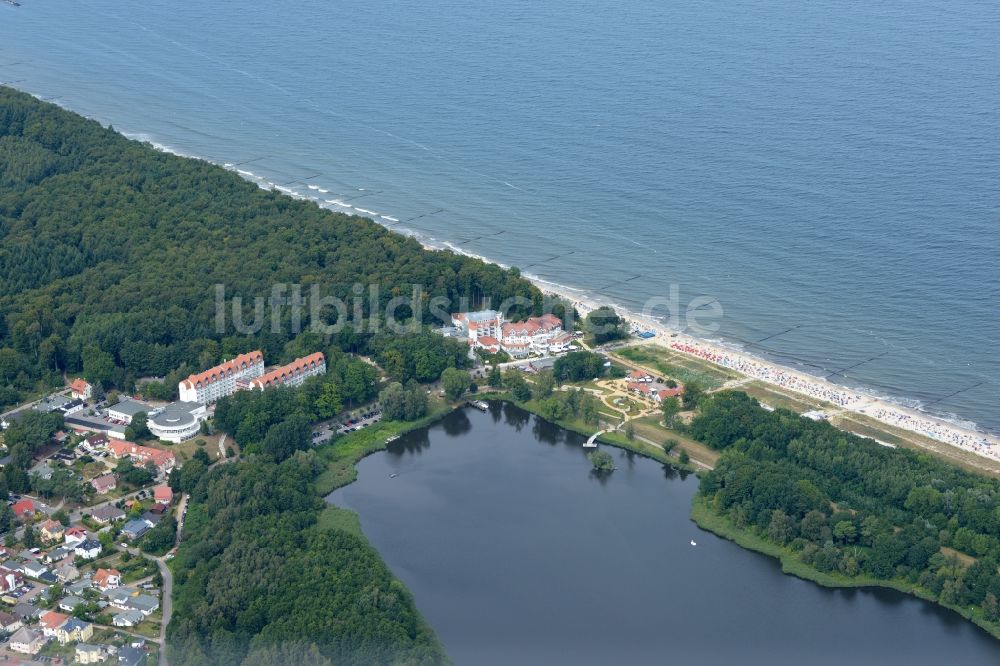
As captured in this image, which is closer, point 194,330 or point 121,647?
point 121,647

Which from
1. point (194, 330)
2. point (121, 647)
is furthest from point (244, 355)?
point (121, 647)

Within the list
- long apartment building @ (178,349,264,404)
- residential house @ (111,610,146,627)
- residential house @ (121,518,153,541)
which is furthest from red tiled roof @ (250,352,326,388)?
residential house @ (111,610,146,627)

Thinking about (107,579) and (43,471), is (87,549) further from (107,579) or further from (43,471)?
(43,471)

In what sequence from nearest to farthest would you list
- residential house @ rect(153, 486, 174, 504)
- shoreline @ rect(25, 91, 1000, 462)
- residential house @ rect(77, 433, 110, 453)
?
1. residential house @ rect(153, 486, 174, 504)
2. residential house @ rect(77, 433, 110, 453)
3. shoreline @ rect(25, 91, 1000, 462)

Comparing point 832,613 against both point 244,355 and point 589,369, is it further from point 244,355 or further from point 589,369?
point 244,355

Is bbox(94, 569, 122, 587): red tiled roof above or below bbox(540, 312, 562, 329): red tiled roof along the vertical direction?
below

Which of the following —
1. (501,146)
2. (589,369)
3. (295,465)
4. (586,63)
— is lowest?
(295,465)

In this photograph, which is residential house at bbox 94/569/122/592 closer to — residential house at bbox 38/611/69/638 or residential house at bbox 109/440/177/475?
residential house at bbox 38/611/69/638

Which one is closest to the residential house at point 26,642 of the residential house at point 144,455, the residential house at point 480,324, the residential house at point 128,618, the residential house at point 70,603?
the residential house at point 70,603
